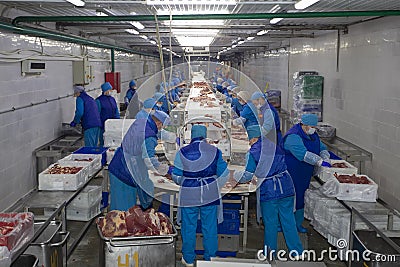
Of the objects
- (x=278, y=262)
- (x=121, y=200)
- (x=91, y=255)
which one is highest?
(x=278, y=262)

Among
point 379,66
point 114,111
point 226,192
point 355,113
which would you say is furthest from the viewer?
point 114,111

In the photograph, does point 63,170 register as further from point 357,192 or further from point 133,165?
point 357,192

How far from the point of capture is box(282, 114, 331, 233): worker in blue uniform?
608 cm

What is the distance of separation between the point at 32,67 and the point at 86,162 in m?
1.93

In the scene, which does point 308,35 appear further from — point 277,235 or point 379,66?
point 277,235

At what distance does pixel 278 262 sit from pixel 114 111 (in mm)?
8616

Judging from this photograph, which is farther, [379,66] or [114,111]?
[114,111]

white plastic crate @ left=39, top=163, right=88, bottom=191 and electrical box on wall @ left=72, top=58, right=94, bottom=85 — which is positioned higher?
electrical box on wall @ left=72, top=58, right=94, bottom=85

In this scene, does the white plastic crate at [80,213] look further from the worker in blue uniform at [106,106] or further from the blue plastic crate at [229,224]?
the worker in blue uniform at [106,106]

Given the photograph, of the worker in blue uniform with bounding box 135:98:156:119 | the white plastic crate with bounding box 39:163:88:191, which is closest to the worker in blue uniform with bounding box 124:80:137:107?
the worker in blue uniform with bounding box 135:98:156:119

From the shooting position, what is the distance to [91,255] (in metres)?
5.95

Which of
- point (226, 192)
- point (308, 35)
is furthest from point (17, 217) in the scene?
point (308, 35)

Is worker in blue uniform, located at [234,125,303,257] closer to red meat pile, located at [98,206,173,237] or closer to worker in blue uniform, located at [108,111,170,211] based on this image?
worker in blue uniform, located at [108,111,170,211]

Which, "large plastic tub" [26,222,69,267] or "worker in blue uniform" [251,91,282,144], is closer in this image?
"large plastic tub" [26,222,69,267]
